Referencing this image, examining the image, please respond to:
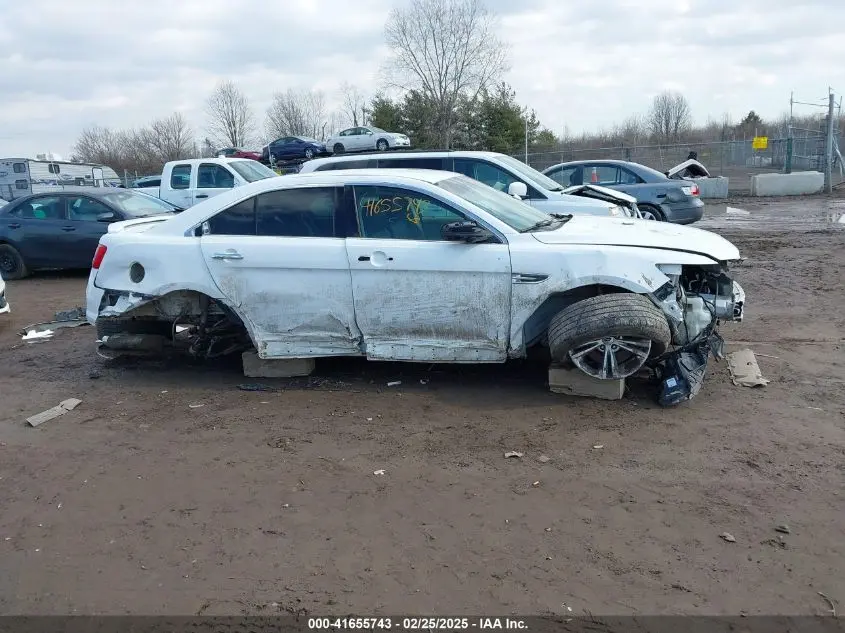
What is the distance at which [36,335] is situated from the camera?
7.94m

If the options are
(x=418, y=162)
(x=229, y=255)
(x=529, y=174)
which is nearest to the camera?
(x=229, y=255)

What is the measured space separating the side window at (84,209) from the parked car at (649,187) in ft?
27.0

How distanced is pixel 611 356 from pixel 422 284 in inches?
58.4

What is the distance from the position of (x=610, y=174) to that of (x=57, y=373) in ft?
35.4

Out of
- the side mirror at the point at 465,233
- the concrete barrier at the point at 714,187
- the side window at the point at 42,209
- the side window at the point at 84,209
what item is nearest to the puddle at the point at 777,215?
the concrete barrier at the point at 714,187

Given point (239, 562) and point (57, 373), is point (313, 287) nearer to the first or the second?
point (239, 562)

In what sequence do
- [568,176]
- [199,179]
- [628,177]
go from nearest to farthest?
1. [628,177]
2. [568,176]
3. [199,179]

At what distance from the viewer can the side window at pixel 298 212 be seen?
550 cm

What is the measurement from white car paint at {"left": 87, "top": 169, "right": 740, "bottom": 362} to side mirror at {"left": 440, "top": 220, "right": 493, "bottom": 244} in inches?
2.3

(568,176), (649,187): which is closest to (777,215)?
(649,187)

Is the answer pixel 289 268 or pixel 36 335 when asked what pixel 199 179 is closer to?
pixel 36 335

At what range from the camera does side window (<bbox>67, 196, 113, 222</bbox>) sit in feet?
37.1

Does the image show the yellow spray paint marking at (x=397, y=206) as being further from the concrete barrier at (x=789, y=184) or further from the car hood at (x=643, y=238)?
the concrete barrier at (x=789, y=184)

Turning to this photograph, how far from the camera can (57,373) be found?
6.58 m
